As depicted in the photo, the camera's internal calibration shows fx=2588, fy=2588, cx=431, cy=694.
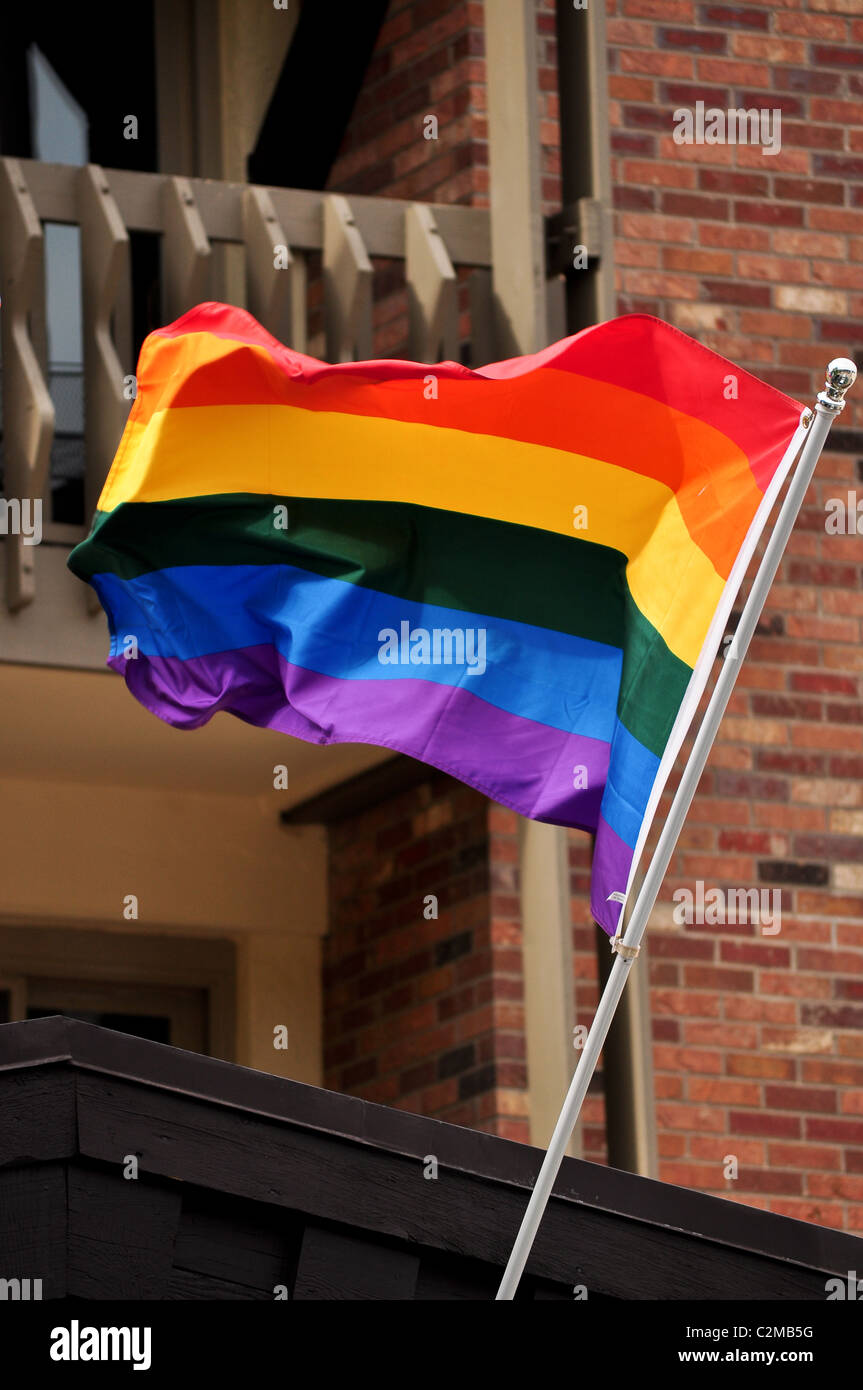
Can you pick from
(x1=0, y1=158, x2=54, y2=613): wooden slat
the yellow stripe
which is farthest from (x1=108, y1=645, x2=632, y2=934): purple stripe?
(x1=0, y1=158, x2=54, y2=613): wooden slat

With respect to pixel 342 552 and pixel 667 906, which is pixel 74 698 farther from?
pixel 342 552

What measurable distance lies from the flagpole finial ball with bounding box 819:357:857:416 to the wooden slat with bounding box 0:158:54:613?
3.16m

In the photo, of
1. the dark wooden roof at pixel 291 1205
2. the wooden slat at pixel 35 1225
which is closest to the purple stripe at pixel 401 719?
the dark wooden roof at pixel 291 1205

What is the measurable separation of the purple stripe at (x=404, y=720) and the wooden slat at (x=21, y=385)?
189 cm

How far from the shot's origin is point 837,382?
14.9ft

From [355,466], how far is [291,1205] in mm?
1635

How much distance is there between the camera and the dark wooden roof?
4.55m

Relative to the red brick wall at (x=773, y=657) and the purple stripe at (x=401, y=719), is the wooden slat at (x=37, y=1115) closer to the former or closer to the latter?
the purple stripe at (x=401, y=719)

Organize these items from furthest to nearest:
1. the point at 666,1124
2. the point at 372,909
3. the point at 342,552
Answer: the point at 372,909 < the point at 666,1124 < the point at 342,552

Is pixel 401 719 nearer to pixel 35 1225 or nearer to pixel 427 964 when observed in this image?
pixel 35 1225

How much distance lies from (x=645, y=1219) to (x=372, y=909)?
3.77 metres

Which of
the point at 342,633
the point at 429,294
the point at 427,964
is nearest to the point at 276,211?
the point at 429,294
